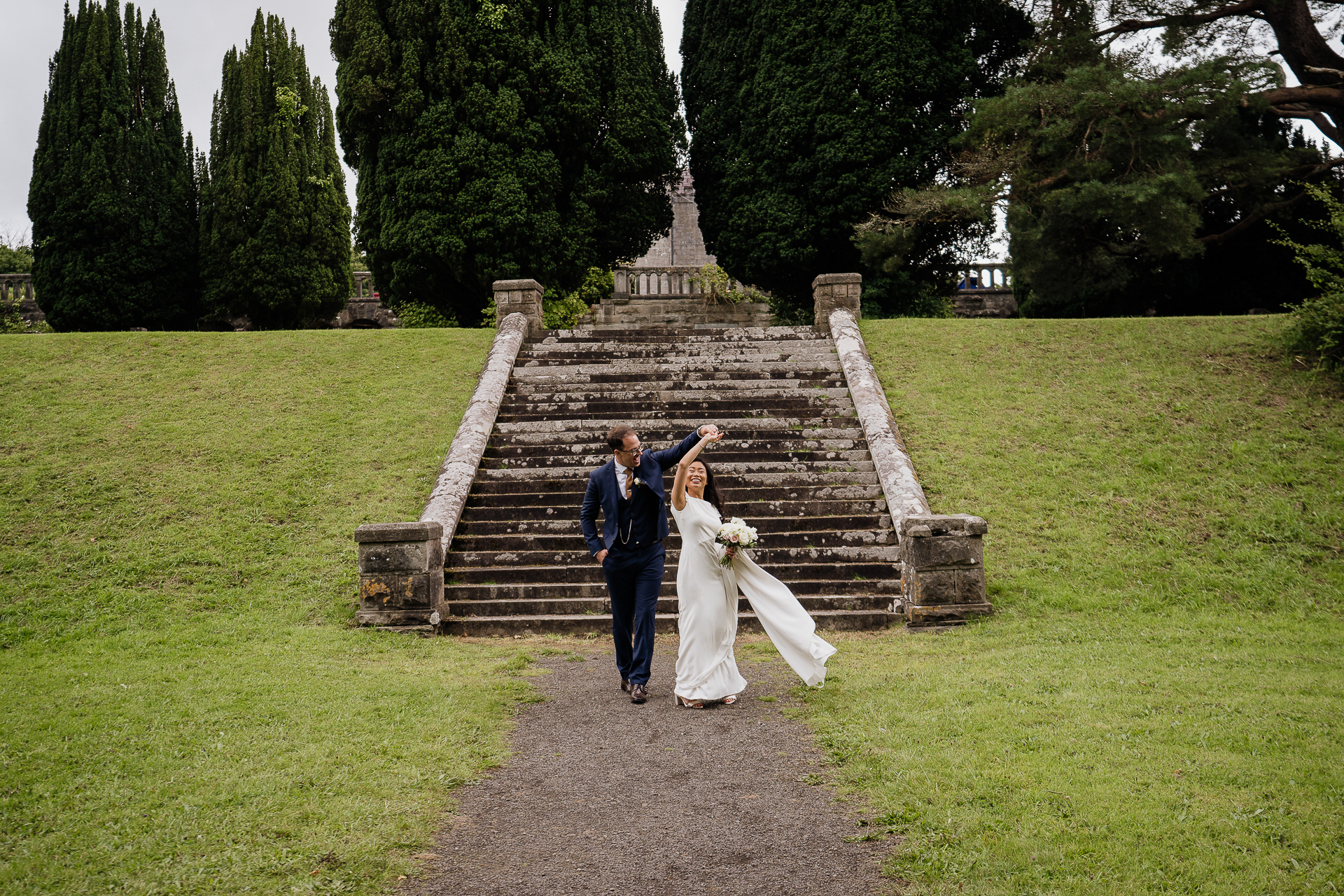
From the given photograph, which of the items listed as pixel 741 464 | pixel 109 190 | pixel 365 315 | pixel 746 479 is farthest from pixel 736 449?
pixel 365 315

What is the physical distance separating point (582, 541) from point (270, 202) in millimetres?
16955

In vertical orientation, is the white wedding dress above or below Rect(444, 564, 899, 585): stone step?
above

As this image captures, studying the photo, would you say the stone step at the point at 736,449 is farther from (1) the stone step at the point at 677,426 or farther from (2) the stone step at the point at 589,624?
(2) the stone step at the point at 589,624

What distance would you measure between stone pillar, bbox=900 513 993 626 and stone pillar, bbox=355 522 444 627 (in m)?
4.71

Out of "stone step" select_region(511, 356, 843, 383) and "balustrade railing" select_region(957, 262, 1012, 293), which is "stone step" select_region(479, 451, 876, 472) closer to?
"stone step" select_region(511, 356, 843, 383)

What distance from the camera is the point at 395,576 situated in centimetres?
845

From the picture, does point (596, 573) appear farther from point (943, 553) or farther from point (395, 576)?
point (943, 553)

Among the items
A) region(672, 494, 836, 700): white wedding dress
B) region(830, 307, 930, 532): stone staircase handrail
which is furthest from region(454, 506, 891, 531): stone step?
region(672, 494, 836, 700): white wedding dress

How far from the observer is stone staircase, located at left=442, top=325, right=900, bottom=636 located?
9.02 m

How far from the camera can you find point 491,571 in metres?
9.46

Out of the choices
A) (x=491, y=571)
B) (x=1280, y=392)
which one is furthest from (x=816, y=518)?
(x=1280, y=392)

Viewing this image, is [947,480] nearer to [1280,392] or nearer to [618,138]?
[1280,392]

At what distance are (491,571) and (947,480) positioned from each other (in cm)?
548

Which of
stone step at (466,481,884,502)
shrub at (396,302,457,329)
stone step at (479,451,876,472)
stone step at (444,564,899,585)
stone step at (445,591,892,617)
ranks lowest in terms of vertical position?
stone step at (445,591,892,617)
